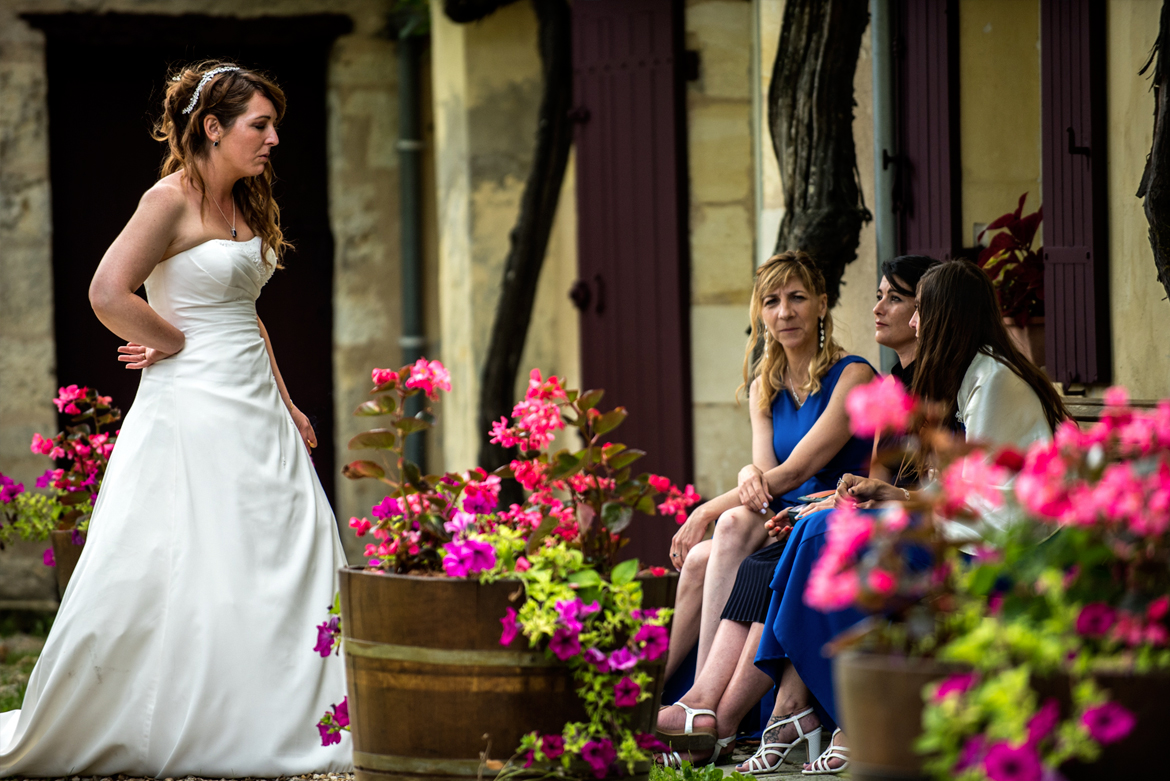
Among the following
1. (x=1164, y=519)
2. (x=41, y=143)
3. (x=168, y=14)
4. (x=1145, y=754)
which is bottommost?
(x=1145, y=754)

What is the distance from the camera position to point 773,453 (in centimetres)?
358

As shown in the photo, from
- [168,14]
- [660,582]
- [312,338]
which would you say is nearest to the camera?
[660,582]

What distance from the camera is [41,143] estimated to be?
273 inches

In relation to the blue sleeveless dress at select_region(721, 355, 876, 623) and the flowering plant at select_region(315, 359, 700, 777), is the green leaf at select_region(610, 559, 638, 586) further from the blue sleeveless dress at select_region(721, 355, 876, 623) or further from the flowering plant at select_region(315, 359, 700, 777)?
the blue sleeveless dress at select_region(721, 355, 876, 623)

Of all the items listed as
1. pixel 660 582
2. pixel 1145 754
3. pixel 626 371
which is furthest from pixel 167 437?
pixel 626 371

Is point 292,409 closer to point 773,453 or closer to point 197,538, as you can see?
point 197,538

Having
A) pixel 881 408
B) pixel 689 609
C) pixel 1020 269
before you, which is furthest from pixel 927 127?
pixel 881 408

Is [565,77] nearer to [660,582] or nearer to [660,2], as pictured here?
[660,2]

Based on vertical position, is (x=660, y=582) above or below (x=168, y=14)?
below

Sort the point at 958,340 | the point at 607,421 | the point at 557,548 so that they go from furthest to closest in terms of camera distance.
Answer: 1. the point at 958,340
2. the point at 607,421
3. the point at 557,548

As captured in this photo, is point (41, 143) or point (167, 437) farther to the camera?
point (41, 143)

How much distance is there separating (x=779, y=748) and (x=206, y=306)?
1.71 m

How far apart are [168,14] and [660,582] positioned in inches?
237

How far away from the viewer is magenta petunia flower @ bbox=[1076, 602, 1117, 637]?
1.34 metres
